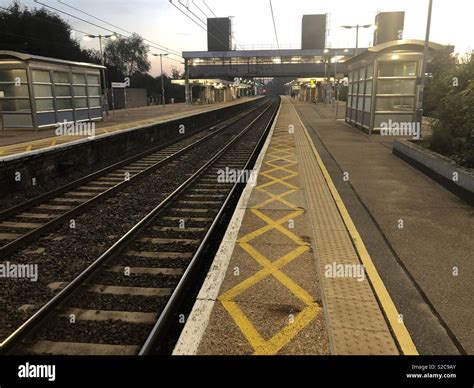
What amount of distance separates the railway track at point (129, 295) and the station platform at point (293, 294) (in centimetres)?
47

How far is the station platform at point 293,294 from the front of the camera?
12.1 feet

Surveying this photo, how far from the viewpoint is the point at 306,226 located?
6.87 meters

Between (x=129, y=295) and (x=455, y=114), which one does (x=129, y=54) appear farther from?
(x=129, y=295)

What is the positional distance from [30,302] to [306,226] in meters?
4.45

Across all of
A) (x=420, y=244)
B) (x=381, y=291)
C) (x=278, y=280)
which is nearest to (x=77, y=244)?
(x=278, y=280)

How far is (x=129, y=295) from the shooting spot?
5.10 m

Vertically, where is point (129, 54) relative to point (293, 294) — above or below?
above

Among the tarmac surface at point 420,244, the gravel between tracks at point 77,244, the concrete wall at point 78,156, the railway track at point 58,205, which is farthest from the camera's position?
the concrete wall at point 78,156

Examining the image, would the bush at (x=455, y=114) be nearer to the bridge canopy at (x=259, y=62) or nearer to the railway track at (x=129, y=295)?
the railway track at (x=129, y=295)

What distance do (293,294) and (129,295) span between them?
86.0 inches

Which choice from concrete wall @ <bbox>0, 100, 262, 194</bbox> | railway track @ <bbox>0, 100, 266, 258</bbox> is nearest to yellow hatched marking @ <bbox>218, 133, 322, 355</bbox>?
railway track @ <bbox>0, 100, 266, 258</bbox>

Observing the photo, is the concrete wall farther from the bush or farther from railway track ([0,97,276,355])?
the bush

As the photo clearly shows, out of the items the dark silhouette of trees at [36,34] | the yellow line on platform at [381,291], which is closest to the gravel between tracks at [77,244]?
the yellow line on platform at [381,291]

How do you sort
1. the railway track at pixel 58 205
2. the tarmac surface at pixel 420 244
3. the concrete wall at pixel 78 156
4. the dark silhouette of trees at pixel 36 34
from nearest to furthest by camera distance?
1. the tarmac surface at pixel 420 244
2. the railway track at pixel 58 205
3. the concrete wall at pixel 78 156
4. the dark silhouette of trees at pixel 36 34
